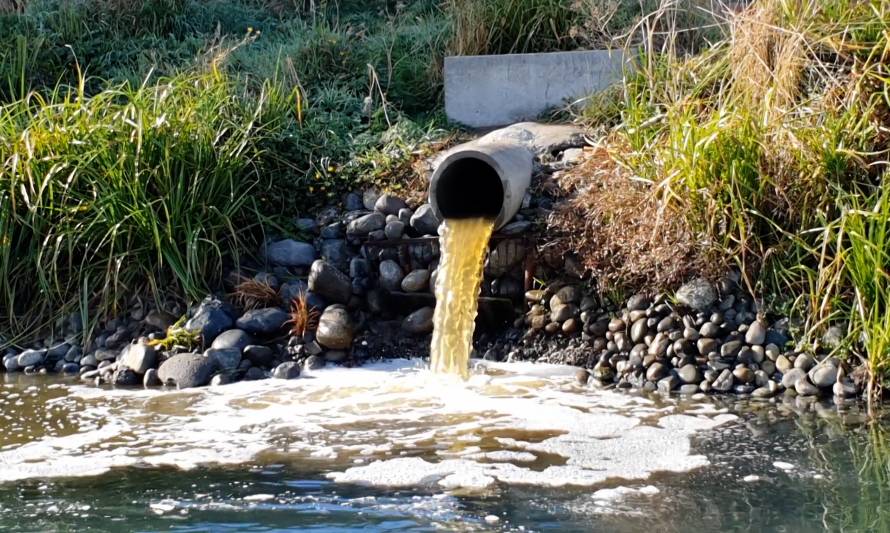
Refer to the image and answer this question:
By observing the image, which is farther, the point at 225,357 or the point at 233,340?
the point at 233,340

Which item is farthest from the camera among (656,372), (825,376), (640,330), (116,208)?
(116,208)

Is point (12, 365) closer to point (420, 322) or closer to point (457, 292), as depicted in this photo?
point (420, 322)

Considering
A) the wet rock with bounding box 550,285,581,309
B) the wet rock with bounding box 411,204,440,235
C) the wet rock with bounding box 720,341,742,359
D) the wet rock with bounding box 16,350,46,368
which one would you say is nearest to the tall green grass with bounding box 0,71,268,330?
the wet rock with bounding box 16,350,46,368

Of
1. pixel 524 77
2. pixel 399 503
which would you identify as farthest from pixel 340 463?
pixel 524 77

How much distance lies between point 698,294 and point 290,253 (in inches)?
119

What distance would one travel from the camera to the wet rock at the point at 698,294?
6.94 metres

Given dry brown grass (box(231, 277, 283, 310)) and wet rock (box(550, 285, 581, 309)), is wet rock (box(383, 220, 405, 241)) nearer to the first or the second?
dry brown grass (box(231, 277, 283, 310))

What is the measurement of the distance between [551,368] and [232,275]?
97.7 inches

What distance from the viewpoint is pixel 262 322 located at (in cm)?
770

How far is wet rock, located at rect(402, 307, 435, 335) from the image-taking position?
25.5ft

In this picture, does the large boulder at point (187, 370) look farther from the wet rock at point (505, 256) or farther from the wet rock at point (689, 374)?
the wet rock at point (689, 374)

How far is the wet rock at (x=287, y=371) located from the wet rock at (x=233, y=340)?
33cm

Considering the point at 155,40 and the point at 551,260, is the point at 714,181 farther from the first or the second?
the point at 155,40

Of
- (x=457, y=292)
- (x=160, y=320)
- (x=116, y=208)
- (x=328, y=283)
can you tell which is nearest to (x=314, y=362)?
(x=328, y=283)
